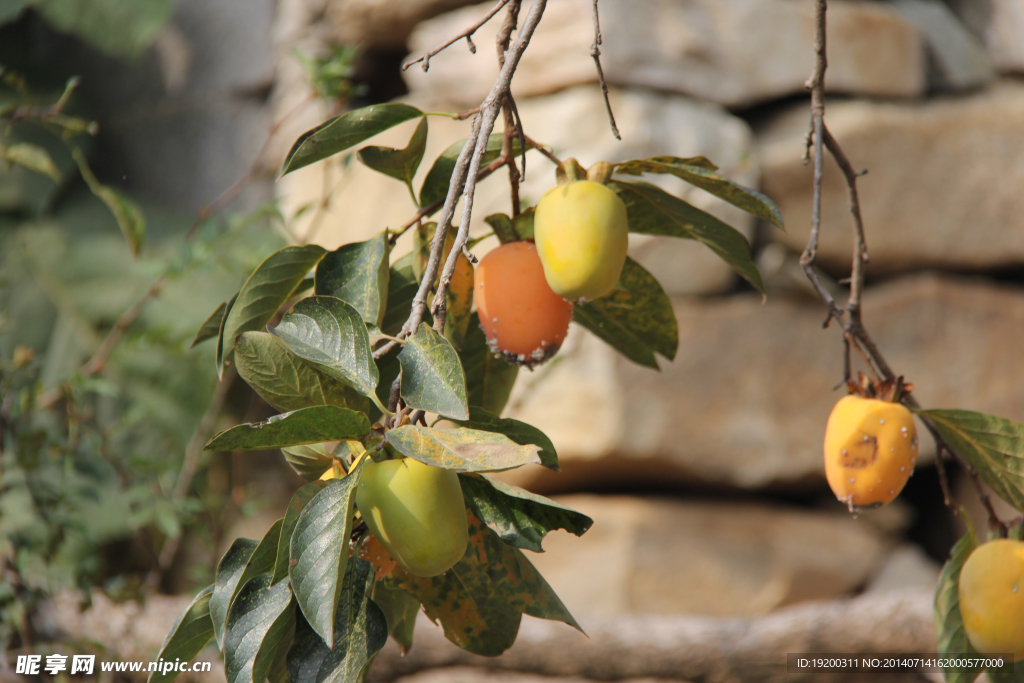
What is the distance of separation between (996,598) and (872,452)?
0.11 metres

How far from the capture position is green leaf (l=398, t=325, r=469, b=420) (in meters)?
0.31

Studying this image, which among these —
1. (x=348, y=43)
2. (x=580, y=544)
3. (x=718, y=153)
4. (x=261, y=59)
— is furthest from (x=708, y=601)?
(x=261, y=59)

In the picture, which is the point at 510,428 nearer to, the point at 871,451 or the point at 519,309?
the point at 519,309

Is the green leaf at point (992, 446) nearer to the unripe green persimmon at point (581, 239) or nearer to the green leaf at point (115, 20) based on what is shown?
the unripe green persimmon at point (581, 239)

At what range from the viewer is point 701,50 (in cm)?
138

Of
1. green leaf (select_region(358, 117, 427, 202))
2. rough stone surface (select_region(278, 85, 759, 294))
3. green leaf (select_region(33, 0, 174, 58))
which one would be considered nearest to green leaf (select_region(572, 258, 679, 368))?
green leaf (select_region(358, 117, 427, 202))

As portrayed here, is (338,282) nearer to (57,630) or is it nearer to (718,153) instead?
(57,630)

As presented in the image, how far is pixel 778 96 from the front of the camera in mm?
1445

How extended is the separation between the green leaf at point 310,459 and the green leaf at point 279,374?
0.8 inches

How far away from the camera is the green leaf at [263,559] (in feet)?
1.13

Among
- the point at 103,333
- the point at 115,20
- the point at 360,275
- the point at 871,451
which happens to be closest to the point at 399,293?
the point at 360,275

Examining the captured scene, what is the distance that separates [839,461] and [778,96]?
3.71 feet

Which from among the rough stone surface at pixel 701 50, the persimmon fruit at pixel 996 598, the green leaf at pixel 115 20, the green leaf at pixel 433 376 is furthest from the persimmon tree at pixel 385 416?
the green leaf at pixel 115 20

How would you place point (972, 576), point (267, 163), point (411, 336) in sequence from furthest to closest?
point (267, 163) → point (972, 576) → point (411, 336)
